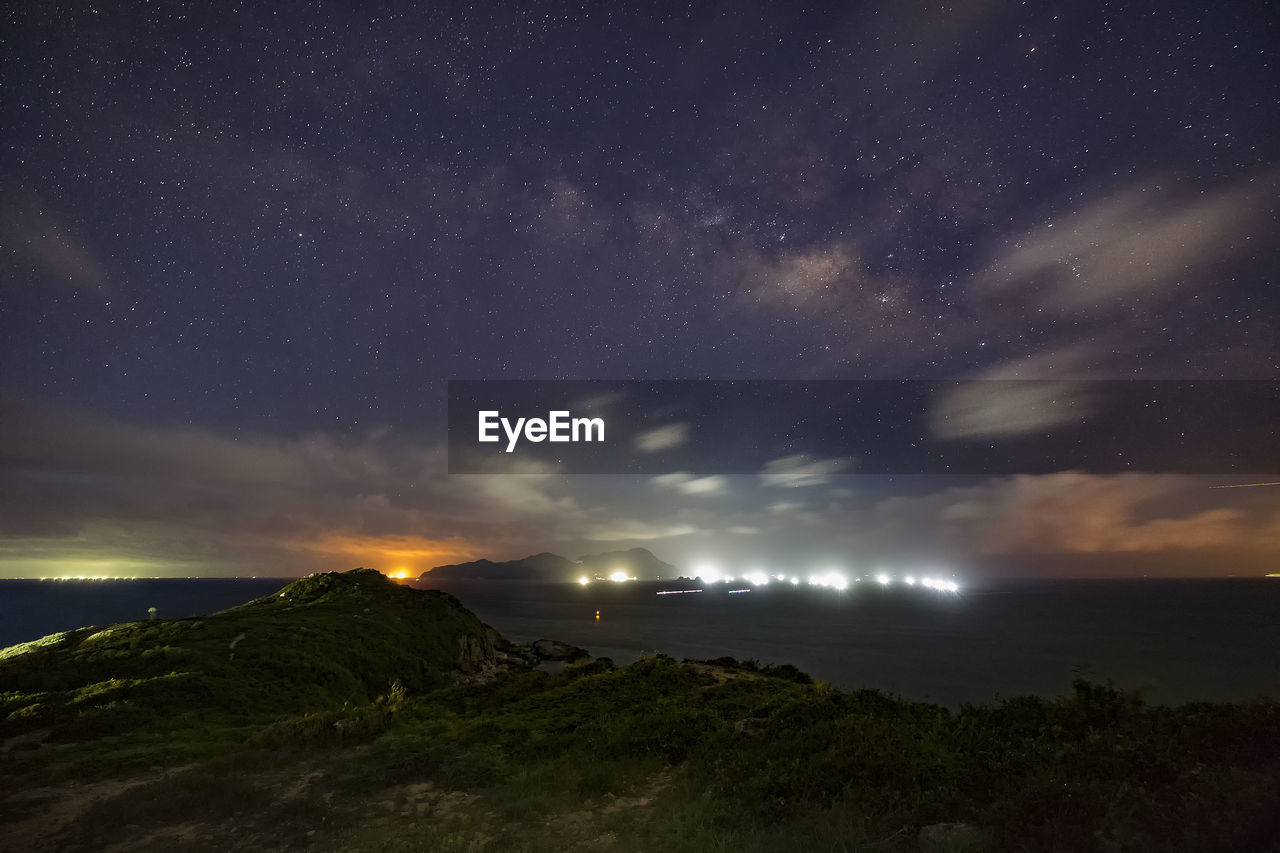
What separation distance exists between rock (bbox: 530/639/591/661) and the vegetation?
4716 centimetres

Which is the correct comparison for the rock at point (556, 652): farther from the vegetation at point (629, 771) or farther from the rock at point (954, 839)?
the rock at point (954, 839)

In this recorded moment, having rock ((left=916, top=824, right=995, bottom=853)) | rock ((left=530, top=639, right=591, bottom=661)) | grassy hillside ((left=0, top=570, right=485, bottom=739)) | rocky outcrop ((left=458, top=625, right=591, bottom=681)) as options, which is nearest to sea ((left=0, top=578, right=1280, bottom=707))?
rock ((left=530, top=639, right=591, bottom=661))

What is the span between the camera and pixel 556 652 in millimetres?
75438

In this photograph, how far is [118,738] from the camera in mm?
22156

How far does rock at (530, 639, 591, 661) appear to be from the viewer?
241ft

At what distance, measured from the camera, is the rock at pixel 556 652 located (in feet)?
241

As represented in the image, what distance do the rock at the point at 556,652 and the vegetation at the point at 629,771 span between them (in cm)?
4716

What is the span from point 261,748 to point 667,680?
17962 millimetres

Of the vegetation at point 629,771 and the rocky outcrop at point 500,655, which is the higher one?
the vegetation at point 629,771

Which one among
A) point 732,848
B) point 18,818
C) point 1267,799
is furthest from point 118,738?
point 1267,799

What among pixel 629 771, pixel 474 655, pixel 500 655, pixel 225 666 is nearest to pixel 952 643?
pixel 500 655

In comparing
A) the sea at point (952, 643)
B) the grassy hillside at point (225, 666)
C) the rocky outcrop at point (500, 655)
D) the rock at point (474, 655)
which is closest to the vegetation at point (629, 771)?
the grassy hillside at point (225, 666)

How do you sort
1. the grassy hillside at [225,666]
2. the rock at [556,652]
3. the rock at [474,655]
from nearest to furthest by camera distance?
the grassy hillside at [225,666]
the rock at [474,655]
the rock at [556,652]

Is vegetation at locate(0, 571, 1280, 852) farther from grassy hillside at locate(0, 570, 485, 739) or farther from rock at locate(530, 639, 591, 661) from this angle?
rock at locate(530, 639, 591, 661)
